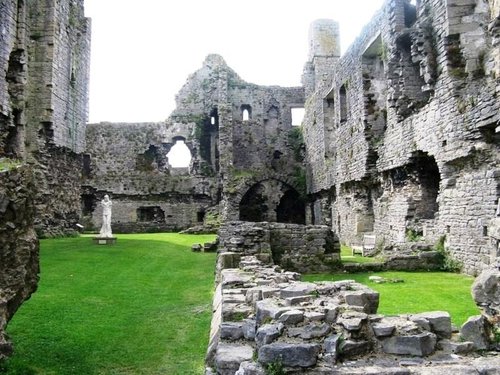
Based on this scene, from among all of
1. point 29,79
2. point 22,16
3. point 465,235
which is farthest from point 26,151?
point 465,235

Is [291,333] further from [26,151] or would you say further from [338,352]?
[26,151]

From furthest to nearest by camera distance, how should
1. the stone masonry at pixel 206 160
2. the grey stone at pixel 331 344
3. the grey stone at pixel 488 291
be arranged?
the stone masonry at pixel 206 160 → the grey stone at pixel 488 291 → the grey stone at pixel 331 344

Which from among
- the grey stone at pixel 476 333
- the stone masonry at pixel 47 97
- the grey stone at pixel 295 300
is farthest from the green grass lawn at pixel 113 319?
the stone masonry at pixel 47 97

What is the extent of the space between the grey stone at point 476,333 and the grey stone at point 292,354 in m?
1.27

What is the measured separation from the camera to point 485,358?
3600 mm

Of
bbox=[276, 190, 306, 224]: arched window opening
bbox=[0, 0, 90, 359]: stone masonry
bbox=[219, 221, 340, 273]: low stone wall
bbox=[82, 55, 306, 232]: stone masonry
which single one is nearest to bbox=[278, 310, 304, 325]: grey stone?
bbox=[219, 221, 340, 273]: low stone wall

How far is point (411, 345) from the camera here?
12.0ft

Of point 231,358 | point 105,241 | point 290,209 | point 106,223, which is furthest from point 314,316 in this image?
point 290,209

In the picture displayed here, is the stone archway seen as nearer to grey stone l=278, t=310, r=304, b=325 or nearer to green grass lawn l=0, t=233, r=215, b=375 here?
green grass lawn l=0, t=233, r=215, b=375

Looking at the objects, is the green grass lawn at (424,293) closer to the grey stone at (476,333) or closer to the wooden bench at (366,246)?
the grey stone at (476,333)

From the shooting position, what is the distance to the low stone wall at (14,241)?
15.9 feet

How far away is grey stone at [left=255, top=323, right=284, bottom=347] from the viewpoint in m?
3.65

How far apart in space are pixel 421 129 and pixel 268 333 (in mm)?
11376

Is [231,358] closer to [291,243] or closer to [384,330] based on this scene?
[384,330]
